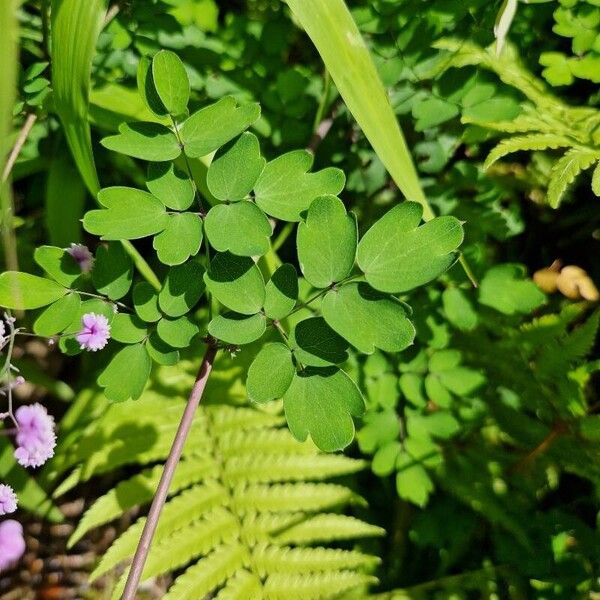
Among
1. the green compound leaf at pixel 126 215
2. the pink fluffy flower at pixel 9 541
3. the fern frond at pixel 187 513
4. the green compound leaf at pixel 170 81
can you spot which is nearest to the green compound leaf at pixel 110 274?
the green compound leaf at pixel 126 215

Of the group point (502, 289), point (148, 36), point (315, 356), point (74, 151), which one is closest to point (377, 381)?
point (502, 289)

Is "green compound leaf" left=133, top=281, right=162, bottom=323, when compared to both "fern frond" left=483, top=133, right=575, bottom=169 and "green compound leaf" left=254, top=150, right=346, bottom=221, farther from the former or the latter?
"fern frond" left=483, top=133, right=575, bottom=169

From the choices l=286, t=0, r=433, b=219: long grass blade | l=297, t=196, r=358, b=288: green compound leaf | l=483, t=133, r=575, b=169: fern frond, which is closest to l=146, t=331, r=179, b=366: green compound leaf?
l=297, t=196, r=358, b=288: green compound leaf

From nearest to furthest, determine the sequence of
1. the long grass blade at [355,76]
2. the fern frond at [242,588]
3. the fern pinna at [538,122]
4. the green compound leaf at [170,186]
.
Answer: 1. the green compound leaf at [170,186]
2. the long grass blade at [355,76]
3. the fern pinna at [538,122]
4. the fern frond at [242,588]

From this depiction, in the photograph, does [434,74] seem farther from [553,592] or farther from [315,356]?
[553,592]

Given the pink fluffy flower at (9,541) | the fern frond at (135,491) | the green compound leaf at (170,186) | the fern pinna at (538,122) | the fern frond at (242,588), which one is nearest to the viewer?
the pink fluffy flower at (9,541)

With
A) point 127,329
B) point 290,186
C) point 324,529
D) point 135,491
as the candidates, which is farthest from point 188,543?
point 290,186

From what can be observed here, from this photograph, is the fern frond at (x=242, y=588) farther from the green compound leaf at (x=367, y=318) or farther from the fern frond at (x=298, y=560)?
the green compound leaf at (x=367, y=318)
